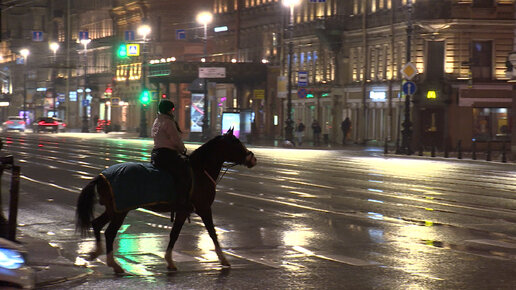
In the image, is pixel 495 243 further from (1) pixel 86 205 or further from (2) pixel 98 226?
(1) pixel 86 205

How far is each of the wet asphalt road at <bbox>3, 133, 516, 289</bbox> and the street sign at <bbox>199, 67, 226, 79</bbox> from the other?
42.7 meters

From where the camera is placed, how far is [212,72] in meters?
71.1

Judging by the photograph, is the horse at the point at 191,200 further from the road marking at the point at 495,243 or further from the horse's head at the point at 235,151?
the road marking at the point at 495,243

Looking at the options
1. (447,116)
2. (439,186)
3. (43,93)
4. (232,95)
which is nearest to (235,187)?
(439,186)

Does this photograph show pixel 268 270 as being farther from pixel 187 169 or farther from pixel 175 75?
pixel 175 75

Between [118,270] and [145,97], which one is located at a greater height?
[145,97]

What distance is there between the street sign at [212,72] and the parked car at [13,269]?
205 feet

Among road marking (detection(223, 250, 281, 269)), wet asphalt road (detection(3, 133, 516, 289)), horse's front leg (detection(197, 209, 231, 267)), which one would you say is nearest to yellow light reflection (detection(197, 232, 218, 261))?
wet asphalt road (detection(3, 133, 516, 289))

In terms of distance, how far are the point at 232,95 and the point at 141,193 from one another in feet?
244

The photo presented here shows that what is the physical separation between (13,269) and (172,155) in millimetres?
4145

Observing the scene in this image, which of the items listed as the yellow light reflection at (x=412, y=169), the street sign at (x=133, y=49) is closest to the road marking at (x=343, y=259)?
the yellow light reflection at (x=412, y=169)

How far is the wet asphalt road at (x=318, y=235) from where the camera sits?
11.2 meters

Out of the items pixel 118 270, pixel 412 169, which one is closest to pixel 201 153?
pixel 118 270

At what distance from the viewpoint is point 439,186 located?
26203mm
